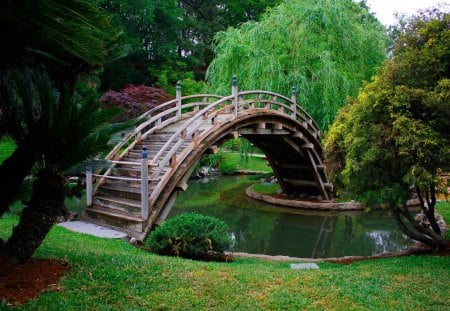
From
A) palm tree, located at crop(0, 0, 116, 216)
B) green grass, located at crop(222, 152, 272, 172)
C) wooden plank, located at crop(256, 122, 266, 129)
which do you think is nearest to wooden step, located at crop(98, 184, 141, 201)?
wooden plank, located at crop(256, 122, 266, 129)

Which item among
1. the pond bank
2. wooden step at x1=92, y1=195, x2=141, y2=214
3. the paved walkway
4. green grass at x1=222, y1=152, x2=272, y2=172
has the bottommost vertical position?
the pond bank

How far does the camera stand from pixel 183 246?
24.7ft

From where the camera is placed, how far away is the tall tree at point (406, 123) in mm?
6770

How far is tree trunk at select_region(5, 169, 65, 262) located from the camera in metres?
4.35

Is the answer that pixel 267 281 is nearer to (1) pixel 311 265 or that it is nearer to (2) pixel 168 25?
(1) pixel 311 265

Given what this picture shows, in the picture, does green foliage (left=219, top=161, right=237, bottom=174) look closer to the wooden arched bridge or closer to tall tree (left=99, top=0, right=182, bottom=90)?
the wooden arched bridge

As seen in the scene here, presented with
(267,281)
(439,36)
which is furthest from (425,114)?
(267,281)

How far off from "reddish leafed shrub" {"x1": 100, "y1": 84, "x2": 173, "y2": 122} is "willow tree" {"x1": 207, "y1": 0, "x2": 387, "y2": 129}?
2427 mm

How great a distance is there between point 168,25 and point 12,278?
2725cm

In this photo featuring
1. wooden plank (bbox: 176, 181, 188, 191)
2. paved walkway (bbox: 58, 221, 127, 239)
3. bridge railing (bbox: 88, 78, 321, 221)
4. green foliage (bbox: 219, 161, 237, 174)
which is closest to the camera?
paved walkway (bbox: 58, 221, 127, 239)

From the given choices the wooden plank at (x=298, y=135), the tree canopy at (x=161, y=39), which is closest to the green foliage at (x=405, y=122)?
the wooden plank at (x=298, y=135)

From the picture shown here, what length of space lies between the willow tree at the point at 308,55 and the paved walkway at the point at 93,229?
834cm

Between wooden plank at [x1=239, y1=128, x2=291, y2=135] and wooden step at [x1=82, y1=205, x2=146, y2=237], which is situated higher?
wooden plank at [x1=239, y1=128, x2=291, y2=135]

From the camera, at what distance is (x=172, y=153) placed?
9.55 m
